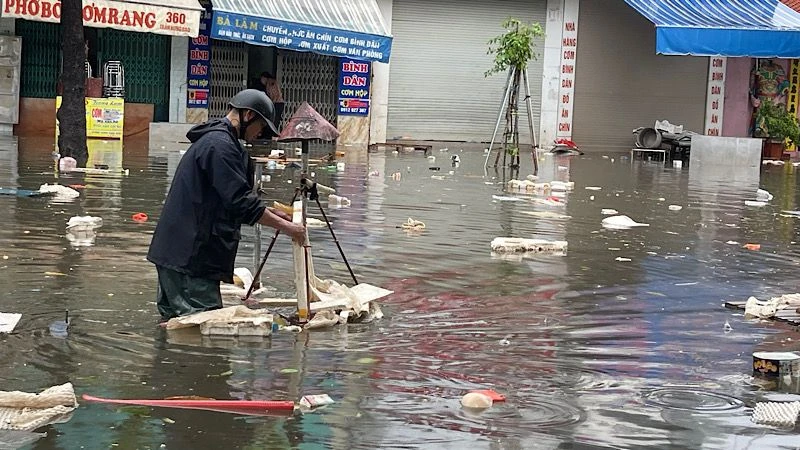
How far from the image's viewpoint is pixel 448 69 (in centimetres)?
3086

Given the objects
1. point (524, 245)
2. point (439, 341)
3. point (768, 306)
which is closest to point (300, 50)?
point (524, 245)

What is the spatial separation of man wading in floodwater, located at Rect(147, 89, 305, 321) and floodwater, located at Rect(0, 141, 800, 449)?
0.33 meters

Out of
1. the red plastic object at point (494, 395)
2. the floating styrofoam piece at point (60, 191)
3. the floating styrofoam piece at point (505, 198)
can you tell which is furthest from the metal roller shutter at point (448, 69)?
the red plastic object at point (494, 395)

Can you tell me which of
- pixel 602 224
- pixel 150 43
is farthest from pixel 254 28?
pixel 602 224

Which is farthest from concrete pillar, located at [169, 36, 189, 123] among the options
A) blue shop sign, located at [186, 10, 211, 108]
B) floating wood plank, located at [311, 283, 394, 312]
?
floating wood plank, located at [311, 283, 394, 312]

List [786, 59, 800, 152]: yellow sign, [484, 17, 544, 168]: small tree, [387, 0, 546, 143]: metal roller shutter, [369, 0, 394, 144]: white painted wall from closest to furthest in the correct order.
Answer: [484, 17, 544, 168]: small tree < [369, 0, 394, 144]: white painted wall < [387, 0, 546, 143]: metal roller shutter < [786, 59, 800, 152]: yellow sign

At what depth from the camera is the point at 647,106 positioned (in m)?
32.5

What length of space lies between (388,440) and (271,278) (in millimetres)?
4187

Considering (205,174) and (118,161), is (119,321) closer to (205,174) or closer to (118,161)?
(205,174)

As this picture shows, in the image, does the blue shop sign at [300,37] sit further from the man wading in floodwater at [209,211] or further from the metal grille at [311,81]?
the man wading in floodwater at [209,211]

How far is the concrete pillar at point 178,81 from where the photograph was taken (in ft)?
89.2

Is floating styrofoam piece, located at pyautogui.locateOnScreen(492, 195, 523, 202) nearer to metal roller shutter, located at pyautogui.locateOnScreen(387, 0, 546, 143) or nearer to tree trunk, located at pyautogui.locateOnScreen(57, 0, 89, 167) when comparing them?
tree trunk, located at pyautogui.locateOnScreen(57, 0, 89, 167)

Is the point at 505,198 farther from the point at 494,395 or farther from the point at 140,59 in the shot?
the point at 140,59

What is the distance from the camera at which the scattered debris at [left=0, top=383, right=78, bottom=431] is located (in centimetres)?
506
